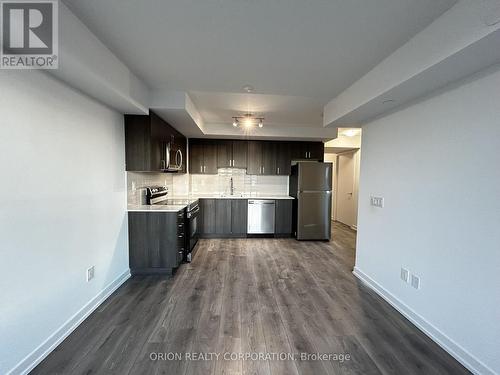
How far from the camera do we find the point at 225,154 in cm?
522

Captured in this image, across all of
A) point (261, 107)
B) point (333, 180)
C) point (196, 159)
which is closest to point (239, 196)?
point (196, 159)

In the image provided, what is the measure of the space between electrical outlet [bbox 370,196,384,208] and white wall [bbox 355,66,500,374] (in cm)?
8

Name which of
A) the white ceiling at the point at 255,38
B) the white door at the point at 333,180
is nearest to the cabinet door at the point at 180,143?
the white ceiling at the point at 255,38

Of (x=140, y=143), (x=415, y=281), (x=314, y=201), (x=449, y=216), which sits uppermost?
(x=140, y=143)

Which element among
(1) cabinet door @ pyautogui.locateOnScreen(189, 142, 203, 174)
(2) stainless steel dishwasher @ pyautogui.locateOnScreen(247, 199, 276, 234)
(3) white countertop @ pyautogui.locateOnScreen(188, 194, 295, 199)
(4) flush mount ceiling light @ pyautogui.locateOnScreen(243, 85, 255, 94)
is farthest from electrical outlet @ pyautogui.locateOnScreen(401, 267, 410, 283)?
(1) cabinet door @ pyautogui.locateOnScreen(189, 142, 203, 174)

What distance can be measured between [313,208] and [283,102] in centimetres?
248

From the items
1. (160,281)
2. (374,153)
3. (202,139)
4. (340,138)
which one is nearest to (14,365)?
(160,281)

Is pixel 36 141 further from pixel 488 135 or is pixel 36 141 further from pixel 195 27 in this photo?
pixel 488 135

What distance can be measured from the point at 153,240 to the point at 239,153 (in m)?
2.89

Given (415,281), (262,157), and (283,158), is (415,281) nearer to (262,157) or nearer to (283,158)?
(283,158)

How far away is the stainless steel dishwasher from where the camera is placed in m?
4.95

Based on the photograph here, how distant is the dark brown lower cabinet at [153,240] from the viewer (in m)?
2.99

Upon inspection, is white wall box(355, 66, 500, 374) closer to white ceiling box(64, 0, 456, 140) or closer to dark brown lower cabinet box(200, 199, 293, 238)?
white ceiling box(64, 0, 456, 140)

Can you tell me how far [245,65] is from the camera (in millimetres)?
2121
